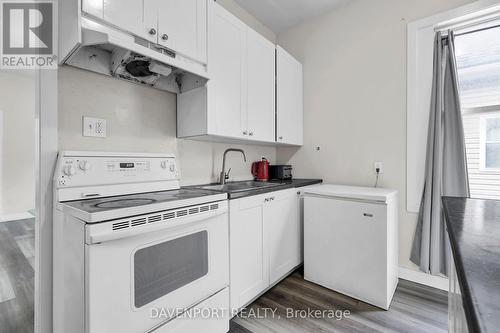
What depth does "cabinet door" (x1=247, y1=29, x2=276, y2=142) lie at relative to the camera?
213 cm

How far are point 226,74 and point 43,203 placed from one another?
146 centimetres

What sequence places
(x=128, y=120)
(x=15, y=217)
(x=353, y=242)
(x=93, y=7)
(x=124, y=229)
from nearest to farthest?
(x=124, y=229)
(x=93, y=7)
(x=128, y=120)
(x=353, y=242)
(x=15, y=217)

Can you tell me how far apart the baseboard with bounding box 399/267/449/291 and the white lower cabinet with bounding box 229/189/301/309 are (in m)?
0.96

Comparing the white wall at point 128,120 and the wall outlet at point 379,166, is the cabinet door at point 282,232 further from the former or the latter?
the wall outlet at point 379,166

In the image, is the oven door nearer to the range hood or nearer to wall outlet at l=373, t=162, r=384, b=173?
the range hood

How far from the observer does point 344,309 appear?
5.72 feet

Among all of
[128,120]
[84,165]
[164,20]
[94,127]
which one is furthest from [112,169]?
[164,20]

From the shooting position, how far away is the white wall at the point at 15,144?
11.5ft

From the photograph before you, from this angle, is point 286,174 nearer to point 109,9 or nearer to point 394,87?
point 394,87

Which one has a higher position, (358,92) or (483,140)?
(358,92)

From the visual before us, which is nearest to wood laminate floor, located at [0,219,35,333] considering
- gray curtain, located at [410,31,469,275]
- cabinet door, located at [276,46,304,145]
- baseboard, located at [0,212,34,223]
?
baseboard, located at [0,212,34,223]

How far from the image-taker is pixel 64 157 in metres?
1.28

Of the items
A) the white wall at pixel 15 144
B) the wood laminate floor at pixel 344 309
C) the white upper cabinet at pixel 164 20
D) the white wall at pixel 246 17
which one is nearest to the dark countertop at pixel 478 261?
the wood laminate floor at pixel 344 309

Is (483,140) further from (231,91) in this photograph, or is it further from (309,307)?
(231,91)
